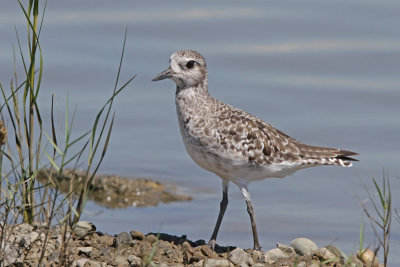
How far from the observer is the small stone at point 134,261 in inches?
281

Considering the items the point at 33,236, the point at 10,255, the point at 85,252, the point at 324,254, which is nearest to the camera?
the point at 10,255

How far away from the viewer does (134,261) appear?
7.21 meters

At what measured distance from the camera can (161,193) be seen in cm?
1110

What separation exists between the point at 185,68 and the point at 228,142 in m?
0.91

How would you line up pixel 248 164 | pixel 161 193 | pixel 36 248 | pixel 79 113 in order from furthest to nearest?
pixel 79 113 → pixel 161 193 → pixel 248 164 → pixel 36 248

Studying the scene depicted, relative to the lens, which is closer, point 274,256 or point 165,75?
point 274,256

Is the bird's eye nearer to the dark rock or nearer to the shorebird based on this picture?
the shorebird

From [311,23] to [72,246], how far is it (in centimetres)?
822

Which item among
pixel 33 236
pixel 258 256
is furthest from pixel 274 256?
pixel 33 236

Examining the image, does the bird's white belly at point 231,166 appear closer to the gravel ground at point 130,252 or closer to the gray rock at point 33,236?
the gravel ground at point 130,252

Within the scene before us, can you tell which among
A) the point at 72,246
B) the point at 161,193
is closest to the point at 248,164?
the point at 72,246

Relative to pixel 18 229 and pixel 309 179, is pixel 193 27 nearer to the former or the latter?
pixel 309 179

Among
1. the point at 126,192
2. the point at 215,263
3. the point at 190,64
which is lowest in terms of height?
the point at 126,192

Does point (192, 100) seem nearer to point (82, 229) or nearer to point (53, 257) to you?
point (82, 229)
